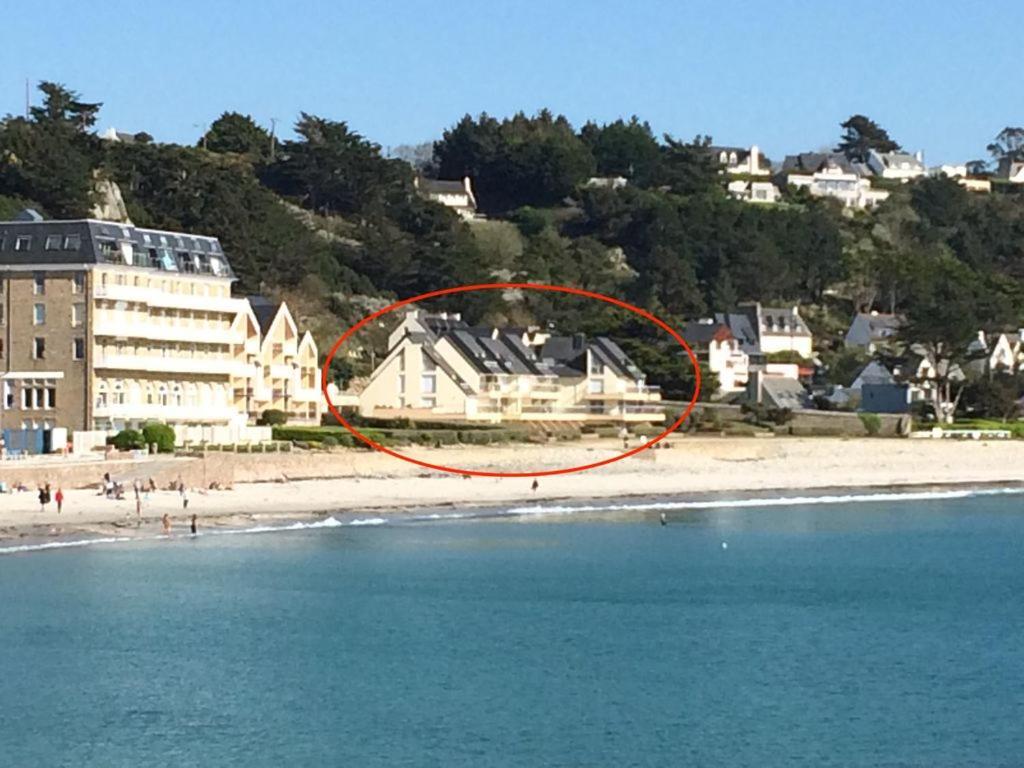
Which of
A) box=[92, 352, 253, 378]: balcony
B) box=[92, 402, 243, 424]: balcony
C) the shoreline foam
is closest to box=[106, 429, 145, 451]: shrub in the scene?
box=[92, 402, 243, 424]: balcony

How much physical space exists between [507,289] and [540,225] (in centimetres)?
2157

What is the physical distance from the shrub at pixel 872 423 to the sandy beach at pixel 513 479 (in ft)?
9.09

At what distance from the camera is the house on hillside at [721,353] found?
9688 cm

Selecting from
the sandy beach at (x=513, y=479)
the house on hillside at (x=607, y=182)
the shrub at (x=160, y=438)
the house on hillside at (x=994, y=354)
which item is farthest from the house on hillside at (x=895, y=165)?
the shrub at (x=160, y=438)

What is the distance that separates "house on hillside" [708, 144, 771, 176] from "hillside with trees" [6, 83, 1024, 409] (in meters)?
10.9

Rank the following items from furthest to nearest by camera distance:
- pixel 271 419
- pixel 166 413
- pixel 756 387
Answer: pixel 756 387 → pixel 271 419 → pixel 166 413

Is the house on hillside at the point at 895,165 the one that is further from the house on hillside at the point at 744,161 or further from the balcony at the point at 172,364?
the balcony at the point at 172,364

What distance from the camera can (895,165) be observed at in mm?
168250

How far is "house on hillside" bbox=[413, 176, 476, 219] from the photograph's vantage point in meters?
123

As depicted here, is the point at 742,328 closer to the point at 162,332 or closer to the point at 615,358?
the point at 615,358

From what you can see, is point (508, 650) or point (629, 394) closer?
point (508, 650)

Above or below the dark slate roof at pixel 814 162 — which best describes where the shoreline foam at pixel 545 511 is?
below

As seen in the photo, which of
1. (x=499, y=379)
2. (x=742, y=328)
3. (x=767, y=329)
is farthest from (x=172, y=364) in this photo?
(x=767, y=329)

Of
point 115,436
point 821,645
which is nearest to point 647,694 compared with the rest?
point 821,645
